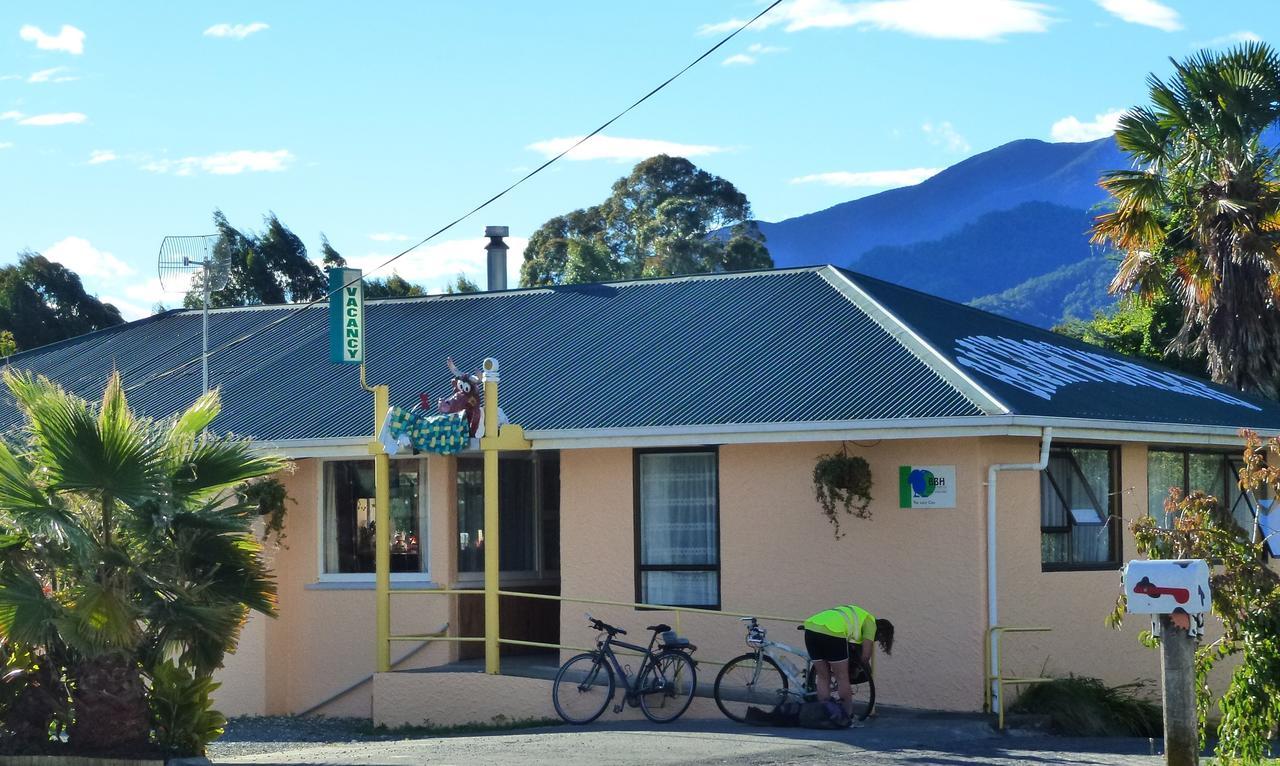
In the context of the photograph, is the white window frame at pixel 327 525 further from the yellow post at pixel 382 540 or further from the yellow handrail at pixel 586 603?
the yellow post at pixel 382 540

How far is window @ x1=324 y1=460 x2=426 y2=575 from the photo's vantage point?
1716cm

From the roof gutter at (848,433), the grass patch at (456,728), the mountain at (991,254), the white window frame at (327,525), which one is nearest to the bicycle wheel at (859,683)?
the roof gutter at (848,433)

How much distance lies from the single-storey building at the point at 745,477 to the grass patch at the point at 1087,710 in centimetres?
52

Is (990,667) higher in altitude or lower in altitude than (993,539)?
lower

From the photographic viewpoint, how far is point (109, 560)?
36.3 ft

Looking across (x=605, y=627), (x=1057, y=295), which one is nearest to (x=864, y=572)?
(x=605, y=627)

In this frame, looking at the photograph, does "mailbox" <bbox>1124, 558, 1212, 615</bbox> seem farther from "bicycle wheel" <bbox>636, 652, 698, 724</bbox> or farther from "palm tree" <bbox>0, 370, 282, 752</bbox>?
"palm tree" <bbox>0, 370, 282, 752</bbox>

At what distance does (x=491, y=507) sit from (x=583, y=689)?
1942mm

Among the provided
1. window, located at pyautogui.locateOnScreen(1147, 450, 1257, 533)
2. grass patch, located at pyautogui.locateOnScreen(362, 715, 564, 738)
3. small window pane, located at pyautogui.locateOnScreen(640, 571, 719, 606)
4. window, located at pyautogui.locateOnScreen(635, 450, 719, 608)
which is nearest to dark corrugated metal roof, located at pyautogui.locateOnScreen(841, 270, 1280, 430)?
window, located at pyautogui.locateOnScreen(1147, 450, 1257, 533)

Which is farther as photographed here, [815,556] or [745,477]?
[745,477]

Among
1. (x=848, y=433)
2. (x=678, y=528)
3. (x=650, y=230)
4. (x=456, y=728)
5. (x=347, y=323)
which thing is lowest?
(x=456, y=728)

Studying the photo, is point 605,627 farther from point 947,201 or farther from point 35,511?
point 947,201

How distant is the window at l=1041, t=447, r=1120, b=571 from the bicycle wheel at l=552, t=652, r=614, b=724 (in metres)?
4.27

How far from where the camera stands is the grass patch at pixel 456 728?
14.8 meters
